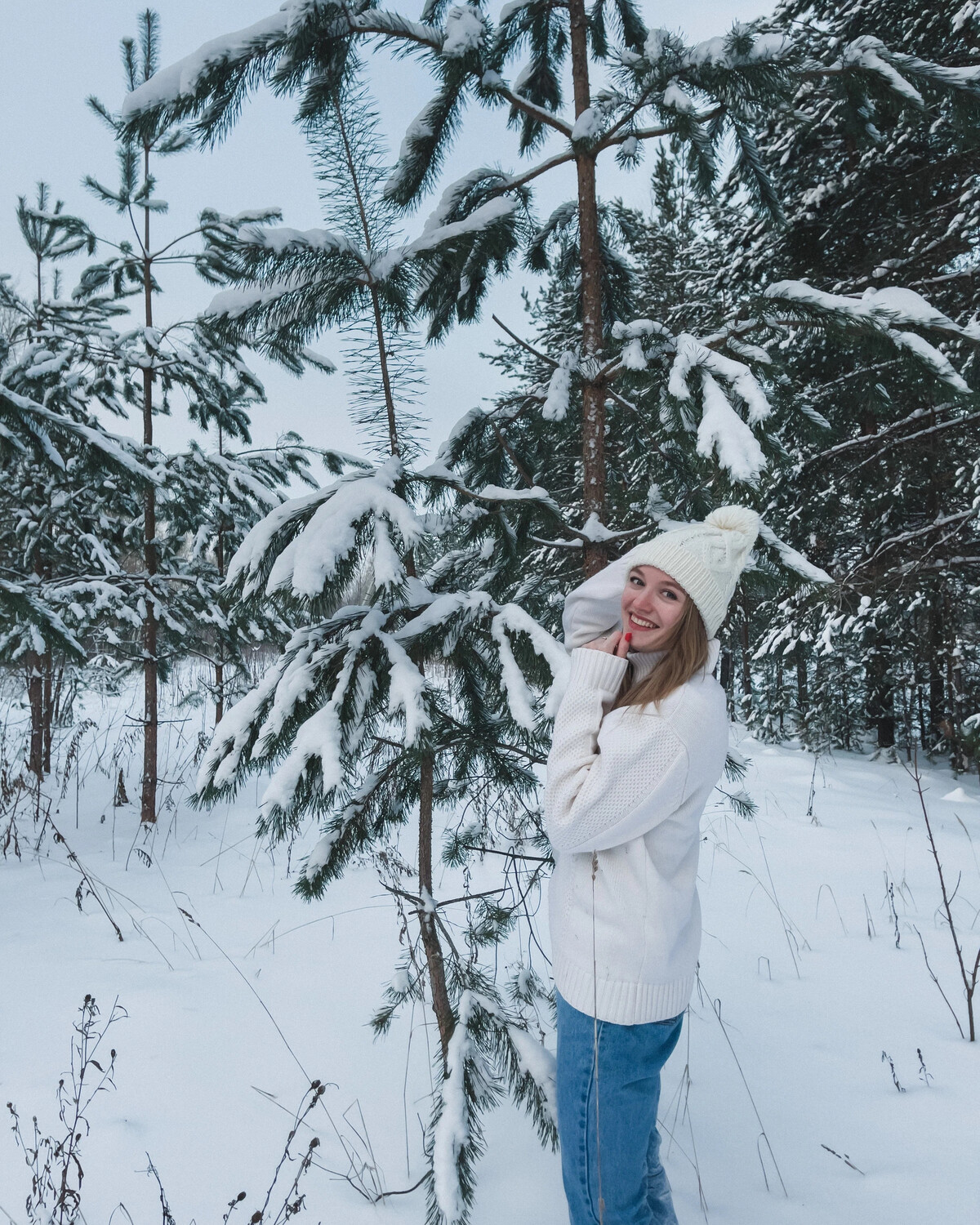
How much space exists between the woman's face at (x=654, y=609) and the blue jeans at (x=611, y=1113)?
840mm

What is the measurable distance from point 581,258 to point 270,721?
1942 mm

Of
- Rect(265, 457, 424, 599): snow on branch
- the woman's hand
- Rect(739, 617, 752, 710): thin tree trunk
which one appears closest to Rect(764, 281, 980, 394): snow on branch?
the woman's hand

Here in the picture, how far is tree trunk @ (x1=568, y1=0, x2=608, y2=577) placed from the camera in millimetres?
2342

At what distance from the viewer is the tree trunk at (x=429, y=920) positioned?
77.7 inches

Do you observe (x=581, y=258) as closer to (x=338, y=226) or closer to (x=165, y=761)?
(x=338, y=226)

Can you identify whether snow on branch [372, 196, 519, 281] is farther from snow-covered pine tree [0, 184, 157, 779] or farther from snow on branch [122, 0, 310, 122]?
snow-covered pine tree [0, 184, 157, 779]

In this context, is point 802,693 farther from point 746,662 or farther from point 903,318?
point 903,318

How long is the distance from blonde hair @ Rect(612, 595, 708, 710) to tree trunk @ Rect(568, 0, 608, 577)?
2.69 feet

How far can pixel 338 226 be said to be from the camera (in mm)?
2008

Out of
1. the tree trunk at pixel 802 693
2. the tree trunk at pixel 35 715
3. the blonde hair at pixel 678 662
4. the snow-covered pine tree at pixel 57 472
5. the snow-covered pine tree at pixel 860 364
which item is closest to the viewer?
the blonde hair at pixel 678 662

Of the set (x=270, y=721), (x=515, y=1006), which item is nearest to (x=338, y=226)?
(x=270, y=721)

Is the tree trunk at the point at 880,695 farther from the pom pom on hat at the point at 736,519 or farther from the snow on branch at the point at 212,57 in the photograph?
the snow on branch at the point at 212,57

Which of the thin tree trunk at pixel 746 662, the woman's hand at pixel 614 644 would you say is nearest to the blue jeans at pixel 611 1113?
the woman's hand at pixel 614 644

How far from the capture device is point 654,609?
1.50m
